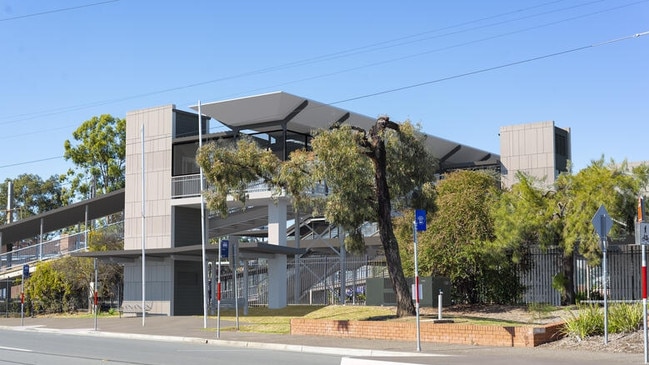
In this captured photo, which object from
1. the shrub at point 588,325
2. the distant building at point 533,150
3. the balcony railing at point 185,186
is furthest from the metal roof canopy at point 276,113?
the shrub at point 588,325

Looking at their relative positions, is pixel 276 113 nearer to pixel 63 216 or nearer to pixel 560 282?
pixel 560 282

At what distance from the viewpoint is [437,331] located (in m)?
21.1

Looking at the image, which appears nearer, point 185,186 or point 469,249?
point 469,249

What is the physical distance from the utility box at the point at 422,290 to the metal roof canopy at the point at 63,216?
18000 mm

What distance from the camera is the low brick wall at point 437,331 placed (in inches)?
763

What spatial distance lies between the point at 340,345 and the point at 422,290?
6535 mm

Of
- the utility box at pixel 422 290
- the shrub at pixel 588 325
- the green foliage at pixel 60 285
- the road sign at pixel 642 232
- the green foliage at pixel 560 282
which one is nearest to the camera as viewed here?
the road sign at pixel 642 232

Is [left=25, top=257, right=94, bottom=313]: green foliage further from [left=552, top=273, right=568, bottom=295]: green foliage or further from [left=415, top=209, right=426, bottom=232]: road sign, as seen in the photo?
[left=415, top=209, right=426, bottom=232]: road sign

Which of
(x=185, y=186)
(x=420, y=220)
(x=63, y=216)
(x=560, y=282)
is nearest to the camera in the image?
(x=420, y=220)

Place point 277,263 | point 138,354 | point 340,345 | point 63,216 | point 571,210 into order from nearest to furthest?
point 138,354 < point 340,345 < point 571,210 < point 277,263 < point 63,216

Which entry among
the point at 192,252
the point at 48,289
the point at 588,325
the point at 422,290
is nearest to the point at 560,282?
the point at 422,290

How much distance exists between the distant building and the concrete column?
12.1 metres

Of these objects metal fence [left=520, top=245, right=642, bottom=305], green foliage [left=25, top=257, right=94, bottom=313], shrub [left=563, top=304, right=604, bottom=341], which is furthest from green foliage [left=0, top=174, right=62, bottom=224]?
shrub [left=563, top=304, right=604, bottom=341]

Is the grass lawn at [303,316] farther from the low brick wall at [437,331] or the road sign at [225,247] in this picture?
the road sign at [225,247]
